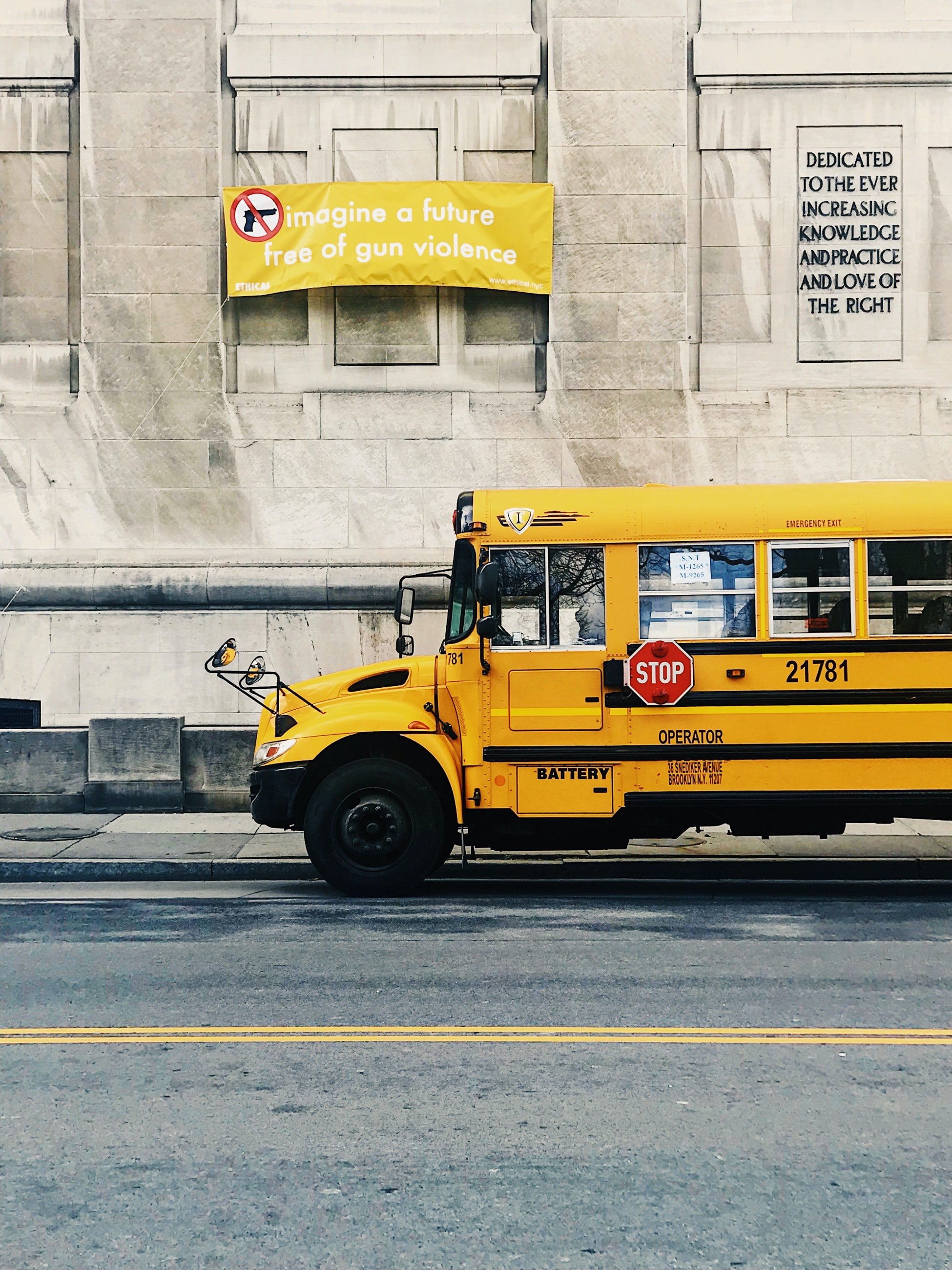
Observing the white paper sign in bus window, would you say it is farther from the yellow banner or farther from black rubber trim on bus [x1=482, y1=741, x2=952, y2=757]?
the yellow banner

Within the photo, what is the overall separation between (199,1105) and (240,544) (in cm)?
1015

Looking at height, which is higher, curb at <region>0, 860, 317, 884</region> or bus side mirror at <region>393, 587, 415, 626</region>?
bus side mirror at <region>393, 587, 415, 626</region>

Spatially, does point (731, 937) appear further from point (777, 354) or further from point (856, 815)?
point (777, 354)

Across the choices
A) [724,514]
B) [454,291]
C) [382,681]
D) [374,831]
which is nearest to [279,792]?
[374,831]

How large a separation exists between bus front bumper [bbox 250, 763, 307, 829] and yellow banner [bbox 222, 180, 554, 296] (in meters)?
7.09

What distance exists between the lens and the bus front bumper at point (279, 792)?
9344 mm

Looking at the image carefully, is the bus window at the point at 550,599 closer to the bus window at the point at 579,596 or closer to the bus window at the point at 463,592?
the bus window at the point at 579,596

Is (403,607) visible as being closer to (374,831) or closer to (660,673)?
(374,831)

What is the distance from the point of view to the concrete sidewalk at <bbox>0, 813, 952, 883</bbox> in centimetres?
1041

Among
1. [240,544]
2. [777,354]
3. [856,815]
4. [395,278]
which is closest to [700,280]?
[777,354]

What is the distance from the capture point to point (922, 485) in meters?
9.34

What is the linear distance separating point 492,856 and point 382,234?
740 cm

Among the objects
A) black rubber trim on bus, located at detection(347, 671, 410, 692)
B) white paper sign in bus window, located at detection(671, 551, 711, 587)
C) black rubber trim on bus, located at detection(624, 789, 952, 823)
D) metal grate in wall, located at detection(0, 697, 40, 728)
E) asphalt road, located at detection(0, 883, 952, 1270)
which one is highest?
white paper sign in bus window, located at detection(671, 551, 711, 587)

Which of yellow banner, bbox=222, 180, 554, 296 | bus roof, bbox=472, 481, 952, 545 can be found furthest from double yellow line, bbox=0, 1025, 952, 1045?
yellow banner, bbox=222, 180, 554, 296
